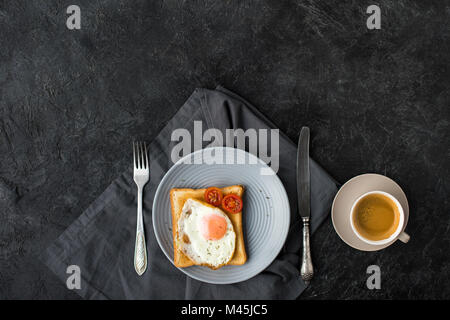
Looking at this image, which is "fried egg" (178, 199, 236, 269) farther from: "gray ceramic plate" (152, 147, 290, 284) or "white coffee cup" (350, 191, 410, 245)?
"white coffee cup" (350, 191, 410, 245)

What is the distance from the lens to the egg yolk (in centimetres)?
214

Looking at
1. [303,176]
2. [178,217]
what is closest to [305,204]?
[303,176]

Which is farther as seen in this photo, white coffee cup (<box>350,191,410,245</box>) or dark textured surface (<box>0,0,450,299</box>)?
dark textured surface (<box>0,0,450,299</box>)

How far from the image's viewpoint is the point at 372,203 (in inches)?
85.4

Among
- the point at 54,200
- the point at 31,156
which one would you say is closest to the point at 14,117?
the point at 31,156

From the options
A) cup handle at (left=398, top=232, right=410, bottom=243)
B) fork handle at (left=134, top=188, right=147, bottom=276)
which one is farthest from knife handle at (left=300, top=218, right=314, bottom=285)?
fork handle at (left=134, top=188, right=147, bottom=276)

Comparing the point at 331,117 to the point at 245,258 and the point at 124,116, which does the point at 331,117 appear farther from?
the point at 124,116

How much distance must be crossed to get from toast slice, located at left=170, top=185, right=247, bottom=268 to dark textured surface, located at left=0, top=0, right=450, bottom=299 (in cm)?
42

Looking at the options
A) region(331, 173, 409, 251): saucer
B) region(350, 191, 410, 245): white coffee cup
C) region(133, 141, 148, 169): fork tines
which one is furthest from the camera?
region(133, 141, 148, 169): fork tines

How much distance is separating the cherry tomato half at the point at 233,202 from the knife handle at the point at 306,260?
14.7 inches

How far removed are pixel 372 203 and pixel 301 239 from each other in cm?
42

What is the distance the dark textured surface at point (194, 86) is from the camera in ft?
7.70

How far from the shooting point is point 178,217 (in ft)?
7.12

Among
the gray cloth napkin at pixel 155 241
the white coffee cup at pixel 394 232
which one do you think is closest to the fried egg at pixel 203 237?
the gray cloth napkin at pixel 155 241
